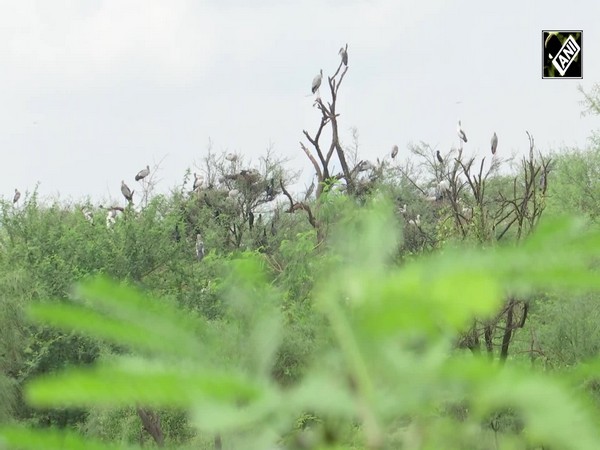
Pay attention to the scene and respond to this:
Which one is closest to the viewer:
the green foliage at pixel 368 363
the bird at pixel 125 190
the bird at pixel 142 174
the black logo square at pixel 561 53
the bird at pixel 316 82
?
the green foliage at pixel 368 363

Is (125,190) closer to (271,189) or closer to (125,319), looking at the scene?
(271,189)

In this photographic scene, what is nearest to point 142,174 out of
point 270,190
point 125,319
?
point 270,190

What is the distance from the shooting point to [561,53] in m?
18.4

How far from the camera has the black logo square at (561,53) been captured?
17.2 metres

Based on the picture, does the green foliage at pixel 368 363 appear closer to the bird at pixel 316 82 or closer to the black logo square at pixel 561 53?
the black logo square at pixel 561 53

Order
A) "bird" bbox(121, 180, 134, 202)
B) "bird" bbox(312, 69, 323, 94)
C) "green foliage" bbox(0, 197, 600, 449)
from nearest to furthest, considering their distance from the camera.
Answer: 1. "green foliage" bbox(0, 197, 600, 449)
2. "bird" bbox(312, 69, 323, 94)
3. "bird" bbox(121, 180, 134, 202)

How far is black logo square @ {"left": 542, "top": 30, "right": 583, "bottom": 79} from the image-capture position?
56.5 feet

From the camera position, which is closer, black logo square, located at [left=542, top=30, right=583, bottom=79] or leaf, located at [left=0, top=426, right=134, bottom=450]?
leaf, located at [left=0, top=426, right=134, bottom=450]

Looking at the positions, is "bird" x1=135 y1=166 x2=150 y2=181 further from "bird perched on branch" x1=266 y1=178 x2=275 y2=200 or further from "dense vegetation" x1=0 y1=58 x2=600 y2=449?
"dense vegetation" x1=0 y1=58 x2=600 y2=449

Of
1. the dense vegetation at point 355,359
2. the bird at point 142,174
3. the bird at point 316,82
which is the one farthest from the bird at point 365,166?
the dense vegetation at point 355,359

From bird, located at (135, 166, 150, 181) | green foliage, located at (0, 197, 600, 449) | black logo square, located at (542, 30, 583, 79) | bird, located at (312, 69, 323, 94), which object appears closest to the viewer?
green foliage, located at (0, 197, 600, 449)

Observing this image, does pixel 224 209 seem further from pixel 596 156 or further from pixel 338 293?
pixel 338 293

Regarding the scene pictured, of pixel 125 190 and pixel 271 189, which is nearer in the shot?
pixel 125 190

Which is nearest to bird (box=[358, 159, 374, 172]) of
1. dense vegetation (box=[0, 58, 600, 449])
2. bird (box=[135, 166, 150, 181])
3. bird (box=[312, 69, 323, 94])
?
bird (box=[312, 69, 323, 94])
